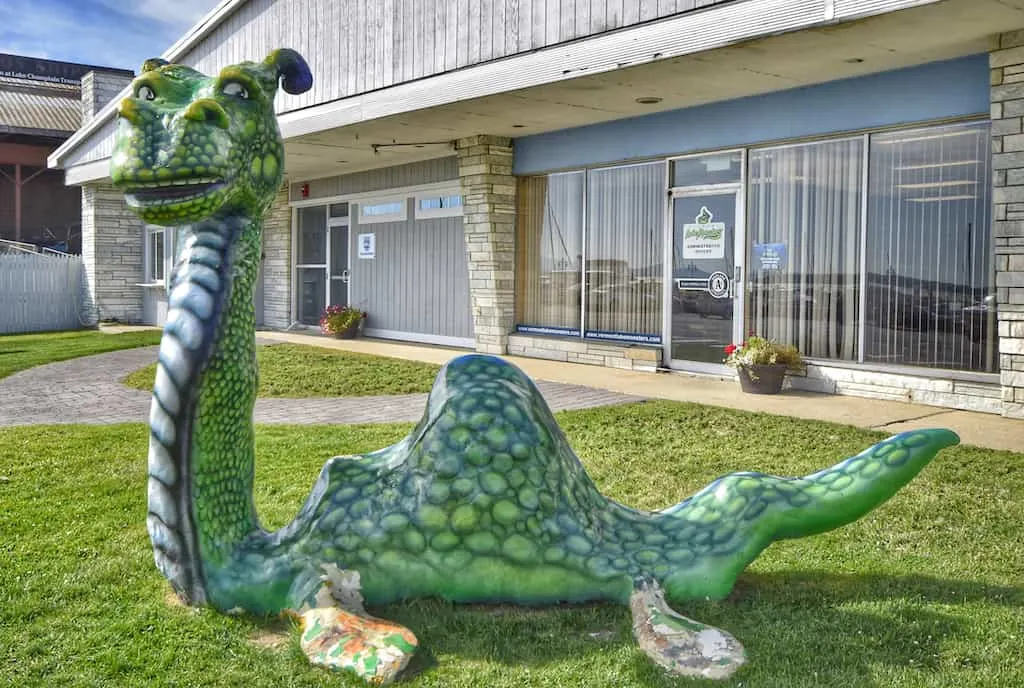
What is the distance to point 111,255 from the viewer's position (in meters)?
21.9

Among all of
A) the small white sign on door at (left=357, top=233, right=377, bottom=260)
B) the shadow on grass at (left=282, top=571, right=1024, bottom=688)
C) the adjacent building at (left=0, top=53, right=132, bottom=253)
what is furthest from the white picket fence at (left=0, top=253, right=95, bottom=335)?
the shadow on grass at (left=282, top=571, right=1024, bottom=688)

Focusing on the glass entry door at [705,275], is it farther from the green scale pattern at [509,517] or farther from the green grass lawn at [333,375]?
the green scale pattern at [509,517]

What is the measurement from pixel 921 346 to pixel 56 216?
27.0 metres

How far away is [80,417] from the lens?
8289mm

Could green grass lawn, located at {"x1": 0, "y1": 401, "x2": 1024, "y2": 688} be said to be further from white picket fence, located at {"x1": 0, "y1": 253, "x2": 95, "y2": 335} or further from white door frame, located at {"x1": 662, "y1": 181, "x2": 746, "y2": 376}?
white picket fence, located at {"x1": 0, "y1": 253, "x2": 95, "y2": 335}

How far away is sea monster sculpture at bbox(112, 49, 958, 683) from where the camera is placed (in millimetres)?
2797

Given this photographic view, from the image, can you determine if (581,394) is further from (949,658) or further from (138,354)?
(138,354)

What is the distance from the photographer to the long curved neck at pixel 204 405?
112 inches

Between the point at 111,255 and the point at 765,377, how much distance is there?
1737 cm

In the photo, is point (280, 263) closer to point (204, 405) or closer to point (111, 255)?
point (111, 255)

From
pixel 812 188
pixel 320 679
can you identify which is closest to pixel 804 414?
pixel 812 188

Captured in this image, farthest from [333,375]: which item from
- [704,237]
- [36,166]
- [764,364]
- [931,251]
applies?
[36,166]

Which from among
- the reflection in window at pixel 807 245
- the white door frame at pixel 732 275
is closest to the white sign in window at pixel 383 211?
the white door frame at pixel 732 275

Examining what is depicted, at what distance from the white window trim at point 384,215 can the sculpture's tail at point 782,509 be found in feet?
42.8
